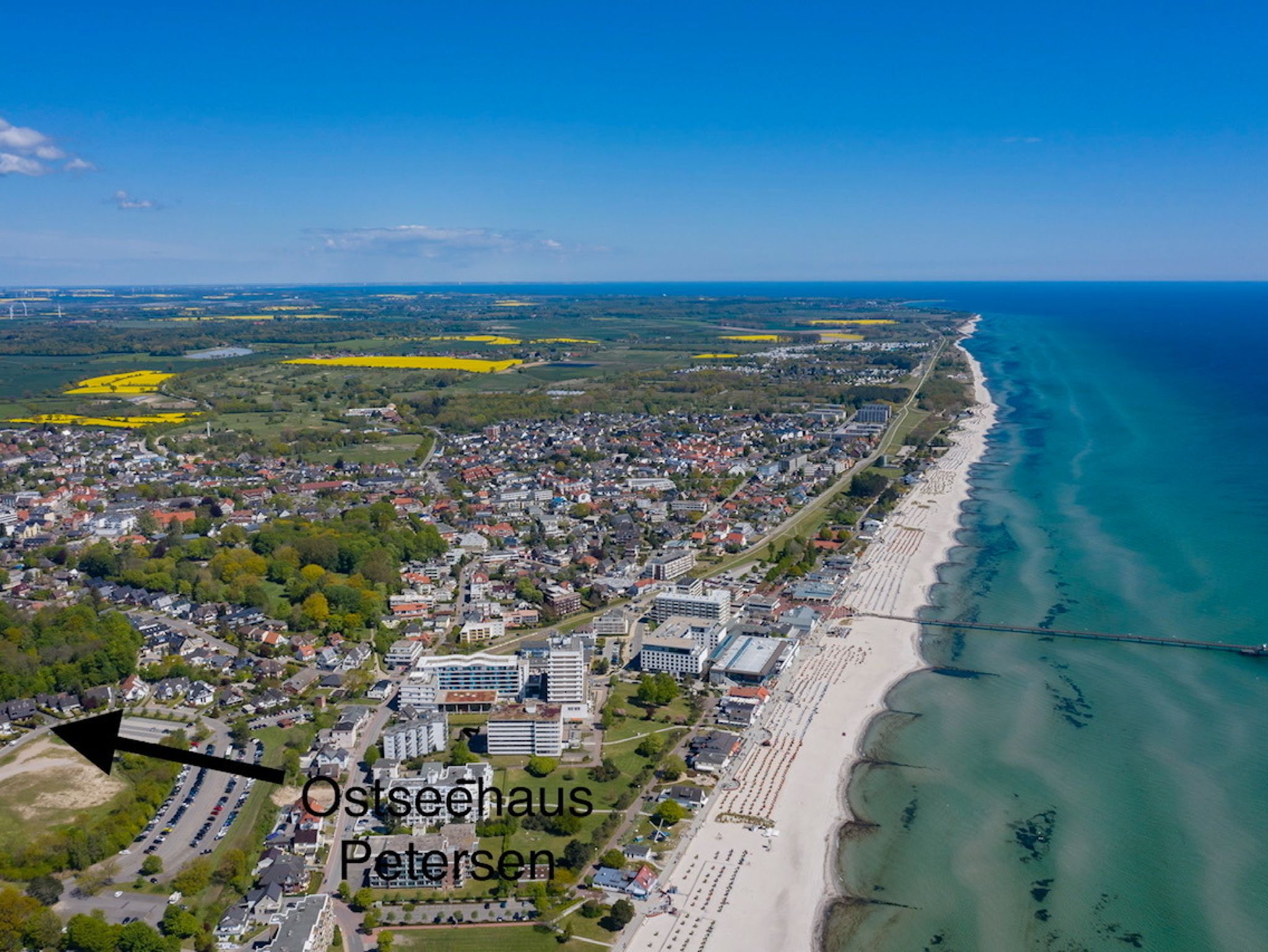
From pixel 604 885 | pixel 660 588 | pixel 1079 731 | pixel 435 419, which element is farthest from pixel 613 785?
pixel 435 419

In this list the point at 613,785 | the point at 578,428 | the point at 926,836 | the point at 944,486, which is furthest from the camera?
the point at 578,428

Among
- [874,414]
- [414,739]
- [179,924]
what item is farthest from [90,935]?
[874,414]

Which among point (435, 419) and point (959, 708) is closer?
point (959, 708)

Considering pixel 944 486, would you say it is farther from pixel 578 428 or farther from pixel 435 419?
pixel 435 419

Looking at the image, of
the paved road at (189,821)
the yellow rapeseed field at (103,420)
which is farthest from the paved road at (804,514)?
the yellow rapeseed field at (103,420)

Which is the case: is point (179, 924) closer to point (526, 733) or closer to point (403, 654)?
point (526, 733)

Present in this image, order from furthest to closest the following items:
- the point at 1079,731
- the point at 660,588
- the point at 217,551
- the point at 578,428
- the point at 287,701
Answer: the point at 578,428
the point at 217,551
the point at 660,588
the point at 287,701
the point at 1079,731

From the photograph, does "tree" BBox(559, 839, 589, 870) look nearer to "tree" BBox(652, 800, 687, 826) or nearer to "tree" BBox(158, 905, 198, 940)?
"tree" BBox(652, 800, 687, 826)
